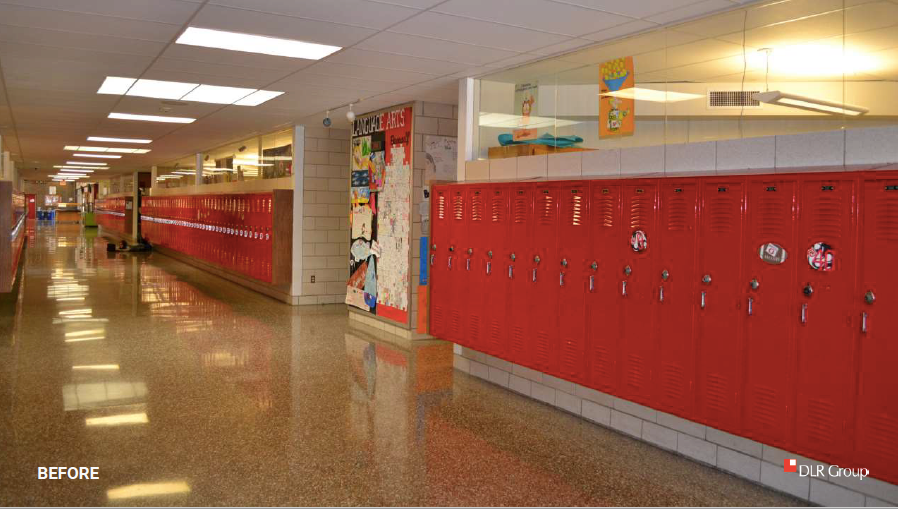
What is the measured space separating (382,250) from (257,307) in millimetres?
2839

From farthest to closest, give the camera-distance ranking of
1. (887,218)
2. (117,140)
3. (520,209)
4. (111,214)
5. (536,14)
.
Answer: (111,214) < (117,140) < (520,209) < (536,14) < (887,218)

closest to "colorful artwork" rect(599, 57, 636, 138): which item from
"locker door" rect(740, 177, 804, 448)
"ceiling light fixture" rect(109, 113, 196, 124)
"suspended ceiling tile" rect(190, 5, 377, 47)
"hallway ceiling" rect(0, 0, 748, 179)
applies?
"hallway ceiling" rect(0, 0, 748, 179)

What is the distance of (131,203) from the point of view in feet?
79.8

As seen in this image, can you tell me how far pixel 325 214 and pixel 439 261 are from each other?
4468 millimetres

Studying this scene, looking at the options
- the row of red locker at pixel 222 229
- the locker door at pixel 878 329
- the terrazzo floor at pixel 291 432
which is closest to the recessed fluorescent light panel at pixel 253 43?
the terrazzo floor at pixel 291 432

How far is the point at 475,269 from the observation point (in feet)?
19.2

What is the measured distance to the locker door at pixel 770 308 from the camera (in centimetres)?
346

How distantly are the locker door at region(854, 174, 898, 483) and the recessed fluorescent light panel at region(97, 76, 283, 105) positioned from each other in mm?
5672

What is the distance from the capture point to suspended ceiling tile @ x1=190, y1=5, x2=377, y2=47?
4.21 metres

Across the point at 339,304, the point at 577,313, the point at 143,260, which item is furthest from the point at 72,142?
the point at 577,313

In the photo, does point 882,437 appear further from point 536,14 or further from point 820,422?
point 536,14

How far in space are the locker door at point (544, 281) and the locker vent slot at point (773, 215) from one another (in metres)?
1.62

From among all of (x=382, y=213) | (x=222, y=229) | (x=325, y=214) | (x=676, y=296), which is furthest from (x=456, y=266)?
(x=222, y=229)

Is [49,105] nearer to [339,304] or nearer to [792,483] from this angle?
[339,304]
